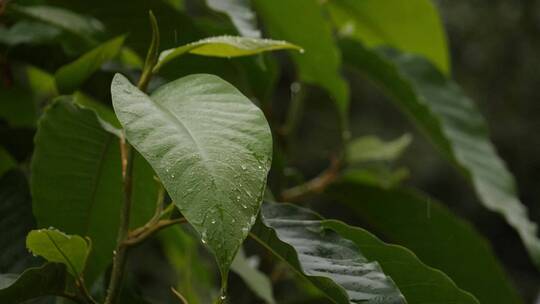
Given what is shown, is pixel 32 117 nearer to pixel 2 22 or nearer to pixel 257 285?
pixel 2 22

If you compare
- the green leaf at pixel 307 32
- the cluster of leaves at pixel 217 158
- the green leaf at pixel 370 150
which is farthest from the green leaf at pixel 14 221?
the green leaf at pixel 370 150

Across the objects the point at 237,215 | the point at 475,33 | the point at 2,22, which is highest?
the point at 237,215

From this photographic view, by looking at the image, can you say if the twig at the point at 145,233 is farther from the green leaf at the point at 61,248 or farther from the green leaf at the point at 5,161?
the green leaf at the point at 5,161

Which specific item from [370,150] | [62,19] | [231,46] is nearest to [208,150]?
[231,46]

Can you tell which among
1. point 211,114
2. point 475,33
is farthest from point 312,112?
point 211,114

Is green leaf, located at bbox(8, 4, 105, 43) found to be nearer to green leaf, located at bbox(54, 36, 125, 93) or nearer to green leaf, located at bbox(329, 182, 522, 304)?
green leaf, located at bbox(54, 36, 125, 93)

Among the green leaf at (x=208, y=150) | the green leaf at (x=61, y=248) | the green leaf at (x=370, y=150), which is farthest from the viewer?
the green leaf at (x=370, y=150)

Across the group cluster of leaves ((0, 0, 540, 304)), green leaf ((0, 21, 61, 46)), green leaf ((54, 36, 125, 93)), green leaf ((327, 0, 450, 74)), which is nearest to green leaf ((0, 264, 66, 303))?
cluster of leaves ((0, 0, 540, 304))

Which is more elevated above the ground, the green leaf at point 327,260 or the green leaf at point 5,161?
the green leaf at point 327,260
